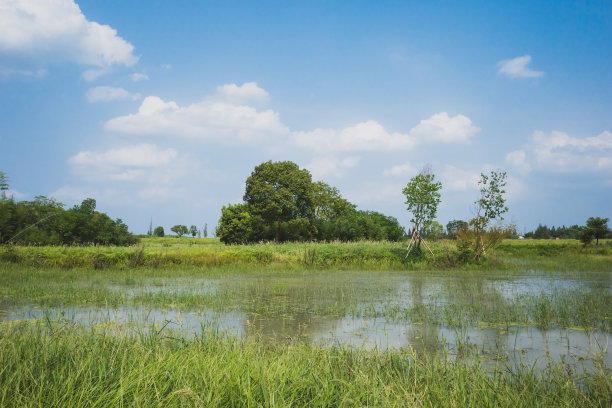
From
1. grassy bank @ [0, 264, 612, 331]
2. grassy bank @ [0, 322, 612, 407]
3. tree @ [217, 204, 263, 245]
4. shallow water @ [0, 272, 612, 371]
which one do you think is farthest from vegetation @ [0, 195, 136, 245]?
grassy bank @ [0, 322, 612, 407]

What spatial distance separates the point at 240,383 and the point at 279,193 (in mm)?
36720

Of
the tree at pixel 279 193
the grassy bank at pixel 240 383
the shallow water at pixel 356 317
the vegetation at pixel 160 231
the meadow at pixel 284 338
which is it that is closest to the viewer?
the grassy bank at pixel 240 383

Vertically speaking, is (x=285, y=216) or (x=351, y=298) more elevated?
(x=285, y=216)

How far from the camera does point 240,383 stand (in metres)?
2.86

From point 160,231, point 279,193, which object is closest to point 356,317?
point 279,193

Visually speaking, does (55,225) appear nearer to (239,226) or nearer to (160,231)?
→ (239,226)

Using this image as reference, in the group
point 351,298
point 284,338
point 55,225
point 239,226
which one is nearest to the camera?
point 284,338

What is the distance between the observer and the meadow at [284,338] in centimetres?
284

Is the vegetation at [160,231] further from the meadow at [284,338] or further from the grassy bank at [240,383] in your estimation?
the grassy bank at [240,383]

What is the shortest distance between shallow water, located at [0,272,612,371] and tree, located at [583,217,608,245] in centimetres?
2275

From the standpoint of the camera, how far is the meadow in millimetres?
2844

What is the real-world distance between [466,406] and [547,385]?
1.17 m

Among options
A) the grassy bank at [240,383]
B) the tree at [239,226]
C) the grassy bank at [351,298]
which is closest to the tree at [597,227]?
the grassy bank at [351,298]

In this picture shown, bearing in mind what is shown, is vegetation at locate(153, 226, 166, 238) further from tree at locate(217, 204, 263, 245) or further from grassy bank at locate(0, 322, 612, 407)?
grassy bank at locate(0, 322, 612, 407)
